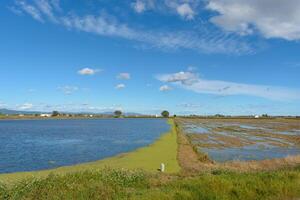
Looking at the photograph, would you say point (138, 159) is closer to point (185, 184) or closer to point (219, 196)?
point (185, 184)

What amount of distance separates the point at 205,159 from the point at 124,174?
12.7 metres

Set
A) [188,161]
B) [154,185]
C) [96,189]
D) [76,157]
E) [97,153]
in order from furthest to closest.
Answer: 1. [97,153]
2. [76,157]
3. [188,161]
4. [154,185]
5. [96,189]

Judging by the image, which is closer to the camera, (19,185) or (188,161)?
(19,185)

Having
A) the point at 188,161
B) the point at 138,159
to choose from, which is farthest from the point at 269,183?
the point at 138,159

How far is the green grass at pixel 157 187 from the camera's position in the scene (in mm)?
11664

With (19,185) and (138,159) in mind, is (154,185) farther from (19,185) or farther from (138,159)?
(138,159)

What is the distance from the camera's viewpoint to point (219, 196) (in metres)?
11.5

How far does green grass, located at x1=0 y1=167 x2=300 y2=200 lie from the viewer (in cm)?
1166

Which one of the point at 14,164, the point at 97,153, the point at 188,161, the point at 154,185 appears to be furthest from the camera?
the point at 97,153

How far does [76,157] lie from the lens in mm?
31688

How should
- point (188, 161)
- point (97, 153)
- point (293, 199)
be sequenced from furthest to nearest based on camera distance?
point (97, 153) < point (188, 161) < point (293, 199)

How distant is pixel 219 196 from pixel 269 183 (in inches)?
97.1

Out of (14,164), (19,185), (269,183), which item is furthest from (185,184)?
(14,164)

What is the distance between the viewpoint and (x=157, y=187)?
A: 44.7 ft
